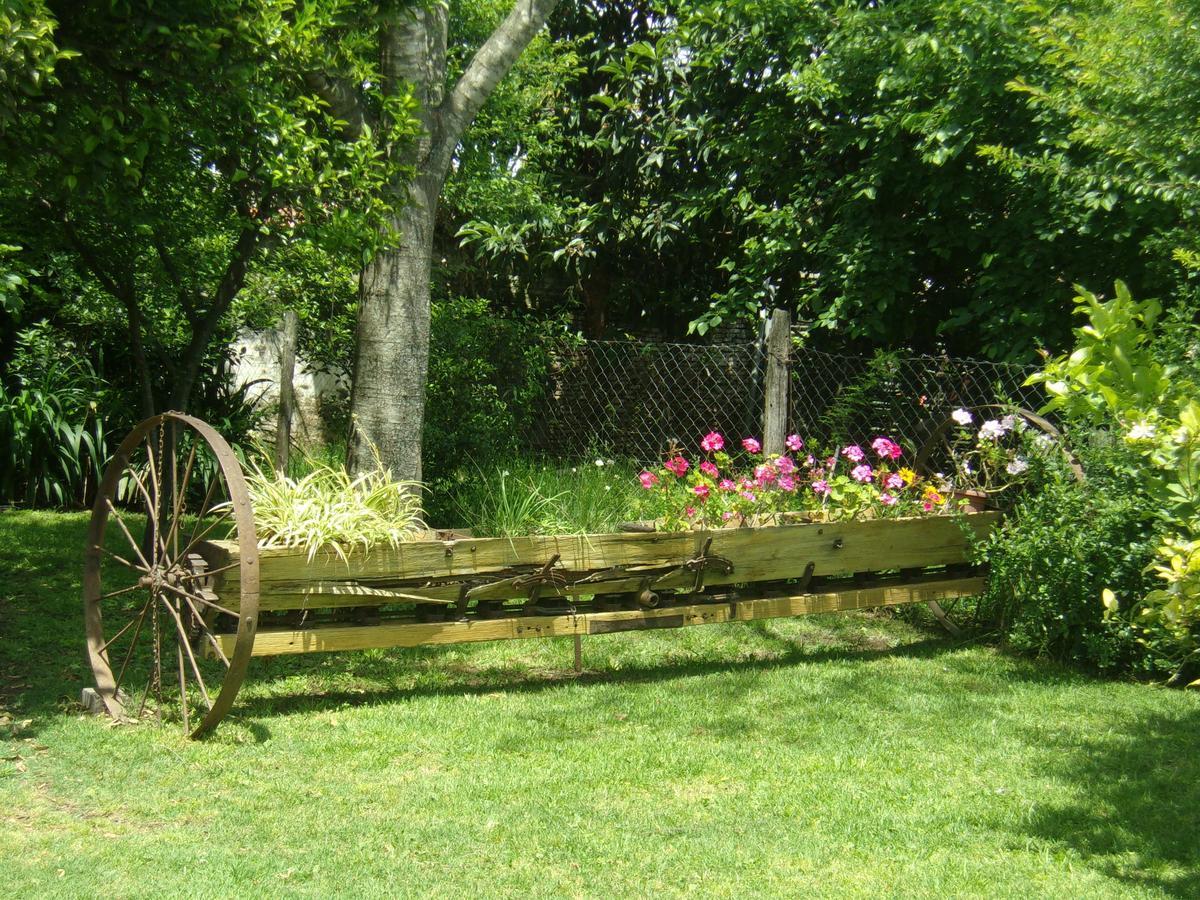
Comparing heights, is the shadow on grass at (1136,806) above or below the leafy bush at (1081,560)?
below

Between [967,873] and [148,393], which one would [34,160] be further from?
[967,873]

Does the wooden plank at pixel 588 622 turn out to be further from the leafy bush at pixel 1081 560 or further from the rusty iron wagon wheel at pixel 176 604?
the leafy bush at pixel 1081 560

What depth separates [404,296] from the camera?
5.61 meters

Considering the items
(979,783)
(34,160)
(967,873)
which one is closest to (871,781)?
(979,783)

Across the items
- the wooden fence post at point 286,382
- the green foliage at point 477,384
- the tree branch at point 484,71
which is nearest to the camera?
the tree branch at point 484,71

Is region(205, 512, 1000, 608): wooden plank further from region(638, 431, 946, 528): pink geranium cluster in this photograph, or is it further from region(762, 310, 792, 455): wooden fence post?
region(762, 310, 792, 455): wooden fence post

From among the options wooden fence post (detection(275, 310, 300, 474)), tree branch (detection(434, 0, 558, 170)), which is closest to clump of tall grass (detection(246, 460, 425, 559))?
tree branch (detection(434, 0, 558, 170))

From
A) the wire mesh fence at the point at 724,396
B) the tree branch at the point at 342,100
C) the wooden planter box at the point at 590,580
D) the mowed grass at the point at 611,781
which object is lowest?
the mowed grass at the point at 611,781

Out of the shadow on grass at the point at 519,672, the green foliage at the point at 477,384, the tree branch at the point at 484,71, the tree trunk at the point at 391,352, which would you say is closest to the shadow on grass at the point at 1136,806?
the shadow on grass at the point at 519,672

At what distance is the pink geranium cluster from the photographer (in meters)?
5.64

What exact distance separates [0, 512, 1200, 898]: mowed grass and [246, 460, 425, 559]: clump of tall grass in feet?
2.36

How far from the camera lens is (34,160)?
4547 millimetres

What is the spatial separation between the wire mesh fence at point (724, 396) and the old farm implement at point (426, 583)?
57.3 inches

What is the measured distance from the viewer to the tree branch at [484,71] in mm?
5754
